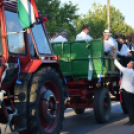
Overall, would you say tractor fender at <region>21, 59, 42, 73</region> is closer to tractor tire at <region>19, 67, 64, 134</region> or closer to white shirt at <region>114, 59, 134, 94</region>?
tractor tire at <region>19, 67, 64, 134</region>

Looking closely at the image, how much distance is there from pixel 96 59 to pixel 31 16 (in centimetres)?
305

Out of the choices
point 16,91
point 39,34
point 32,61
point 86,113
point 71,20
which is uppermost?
point 71,20

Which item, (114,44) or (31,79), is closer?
(31,79)

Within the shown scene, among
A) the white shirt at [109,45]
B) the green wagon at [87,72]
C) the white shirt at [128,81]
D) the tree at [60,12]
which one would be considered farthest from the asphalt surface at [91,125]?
the tree at [60,12]

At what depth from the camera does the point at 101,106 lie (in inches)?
327

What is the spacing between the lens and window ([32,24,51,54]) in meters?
6.32

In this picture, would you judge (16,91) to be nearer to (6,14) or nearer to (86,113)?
(6,14)

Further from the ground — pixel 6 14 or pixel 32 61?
pixel 6 14

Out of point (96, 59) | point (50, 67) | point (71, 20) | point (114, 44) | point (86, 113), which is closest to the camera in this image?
point (50, 67)

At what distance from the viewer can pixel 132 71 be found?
8188 millimetres

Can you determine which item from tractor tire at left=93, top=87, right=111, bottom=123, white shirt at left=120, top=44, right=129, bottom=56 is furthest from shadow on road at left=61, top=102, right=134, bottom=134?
white shirt at left=120, top=44, right=129, bottom=56

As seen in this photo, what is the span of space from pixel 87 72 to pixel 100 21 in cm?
2529

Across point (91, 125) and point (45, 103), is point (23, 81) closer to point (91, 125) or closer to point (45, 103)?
point (45, 103)

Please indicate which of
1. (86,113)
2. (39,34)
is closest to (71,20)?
(86,113)
